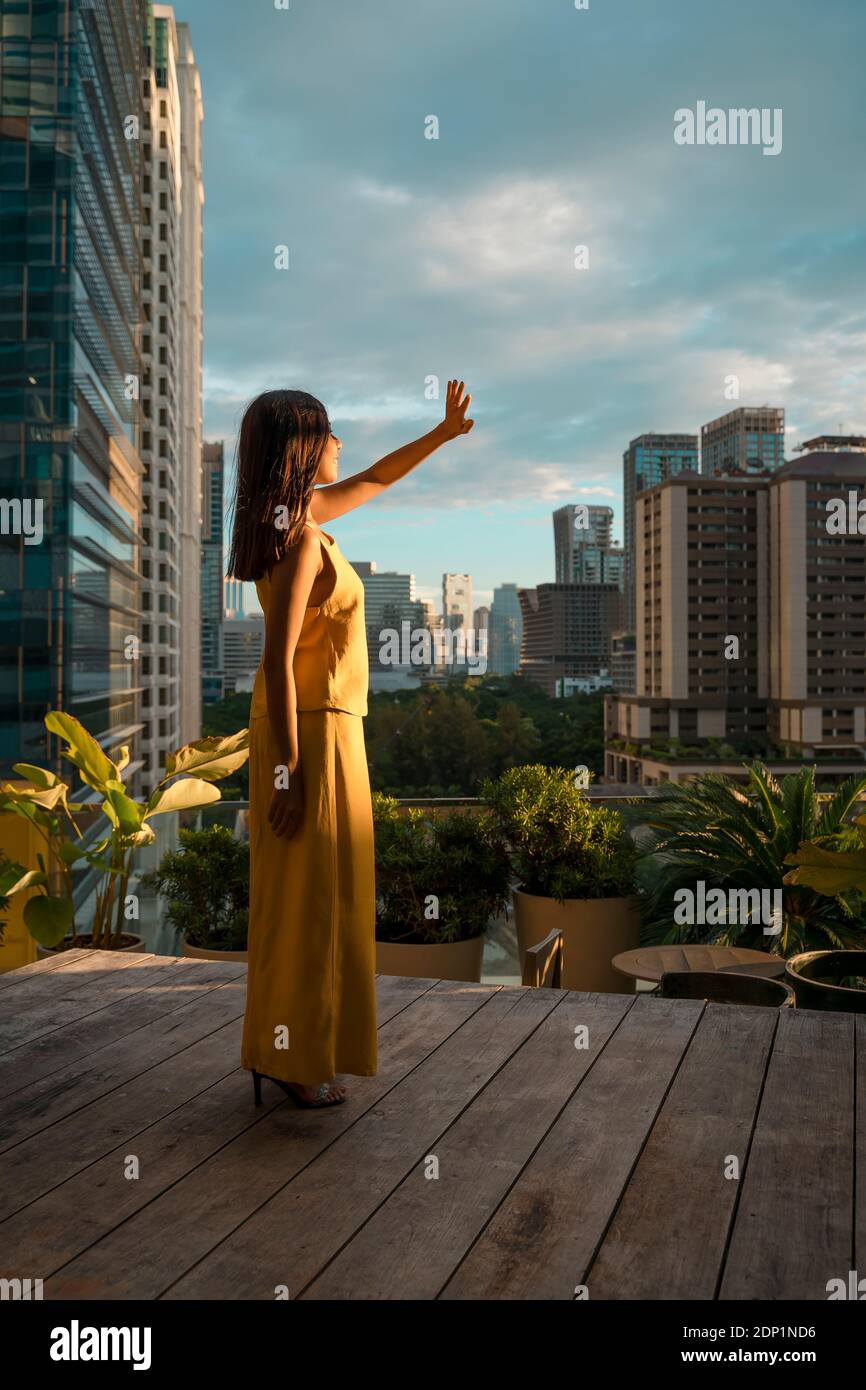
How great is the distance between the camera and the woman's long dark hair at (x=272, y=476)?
6.75ft

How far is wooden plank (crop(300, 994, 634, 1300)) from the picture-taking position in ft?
4.85

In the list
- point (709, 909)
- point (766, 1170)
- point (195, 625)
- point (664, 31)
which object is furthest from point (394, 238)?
point (195, 625)

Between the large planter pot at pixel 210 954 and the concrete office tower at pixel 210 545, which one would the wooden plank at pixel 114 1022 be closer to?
the large planter pot at pixel 210 954

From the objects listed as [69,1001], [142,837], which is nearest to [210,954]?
[142,837]

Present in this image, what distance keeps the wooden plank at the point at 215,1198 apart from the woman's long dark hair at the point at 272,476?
1.12 meters

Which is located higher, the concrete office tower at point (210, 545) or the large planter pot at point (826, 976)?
the concrete office tower at point (210, 545)

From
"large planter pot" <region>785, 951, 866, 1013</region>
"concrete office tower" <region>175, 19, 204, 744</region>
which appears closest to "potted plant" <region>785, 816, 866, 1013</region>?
"large planter pot" <region>785, 951, 866, 1013</region>

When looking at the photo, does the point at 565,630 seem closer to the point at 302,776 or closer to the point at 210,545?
the point at 302,776

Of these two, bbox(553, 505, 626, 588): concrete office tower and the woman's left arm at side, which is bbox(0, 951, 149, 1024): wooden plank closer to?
the woman's left arm at side

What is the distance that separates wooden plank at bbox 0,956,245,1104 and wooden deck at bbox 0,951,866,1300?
0.04 ft

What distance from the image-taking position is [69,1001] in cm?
302

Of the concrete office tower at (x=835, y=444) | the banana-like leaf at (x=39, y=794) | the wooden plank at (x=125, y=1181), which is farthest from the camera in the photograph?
the concrete office tower at (x=835, y=444)

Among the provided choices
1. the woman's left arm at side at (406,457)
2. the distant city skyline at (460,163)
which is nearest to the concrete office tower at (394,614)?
the distant city skyline at (460,163)
